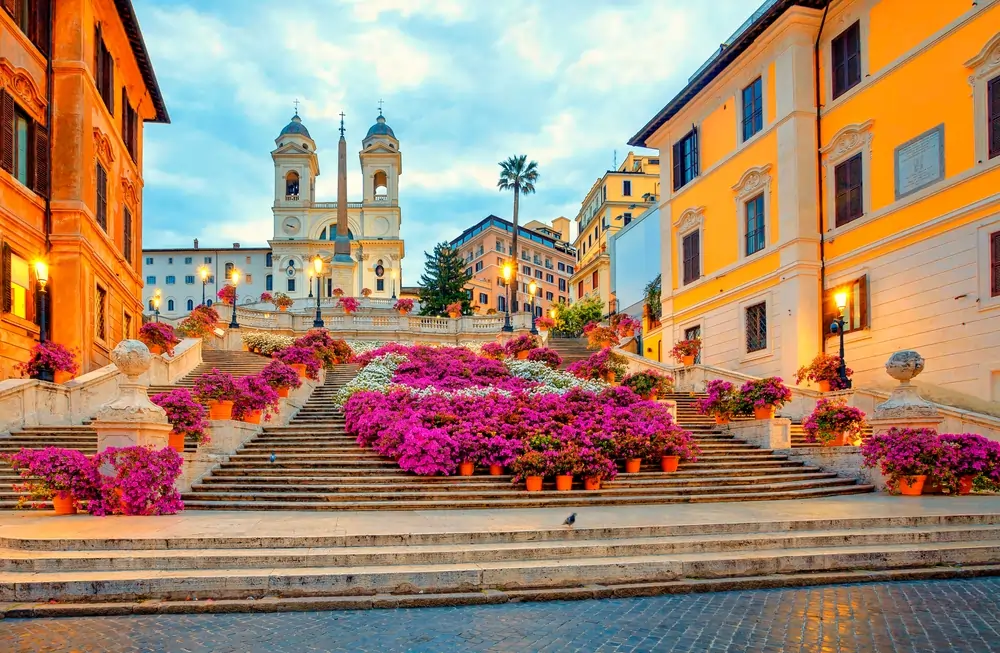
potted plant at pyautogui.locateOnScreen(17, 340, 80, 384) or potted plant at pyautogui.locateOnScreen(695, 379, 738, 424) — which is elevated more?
potted plant at pyautogui.locateOnScreen(17, 340, 80, 384)

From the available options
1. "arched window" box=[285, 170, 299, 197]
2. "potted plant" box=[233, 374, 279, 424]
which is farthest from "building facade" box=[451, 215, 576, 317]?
"potted plant" box=[233, 374, 279, 424]

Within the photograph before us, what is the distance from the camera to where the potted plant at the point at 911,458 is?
13211mm

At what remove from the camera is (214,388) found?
14.5 m

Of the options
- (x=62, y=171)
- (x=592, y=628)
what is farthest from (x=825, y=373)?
(x=62, y=171)

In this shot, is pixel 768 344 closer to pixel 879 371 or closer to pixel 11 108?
pixel 879 371

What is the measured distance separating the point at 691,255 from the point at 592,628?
80.1ft

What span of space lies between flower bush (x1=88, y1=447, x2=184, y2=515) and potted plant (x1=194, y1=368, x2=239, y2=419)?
316cm

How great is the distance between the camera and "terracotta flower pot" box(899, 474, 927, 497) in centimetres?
1333

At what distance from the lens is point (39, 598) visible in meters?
7.45

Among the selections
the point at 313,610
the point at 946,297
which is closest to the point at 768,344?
the point at 946,297

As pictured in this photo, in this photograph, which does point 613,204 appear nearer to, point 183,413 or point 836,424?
point 836,424

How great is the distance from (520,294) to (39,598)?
9392 cm

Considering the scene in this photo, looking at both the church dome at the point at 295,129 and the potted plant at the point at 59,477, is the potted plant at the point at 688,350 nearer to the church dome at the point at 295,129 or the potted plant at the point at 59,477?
the potted plant at the point at 59,477

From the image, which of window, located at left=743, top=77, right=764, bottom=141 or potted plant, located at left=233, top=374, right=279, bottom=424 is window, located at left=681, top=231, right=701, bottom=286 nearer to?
window, located at left=743, top=77, right=764, bottom=141
